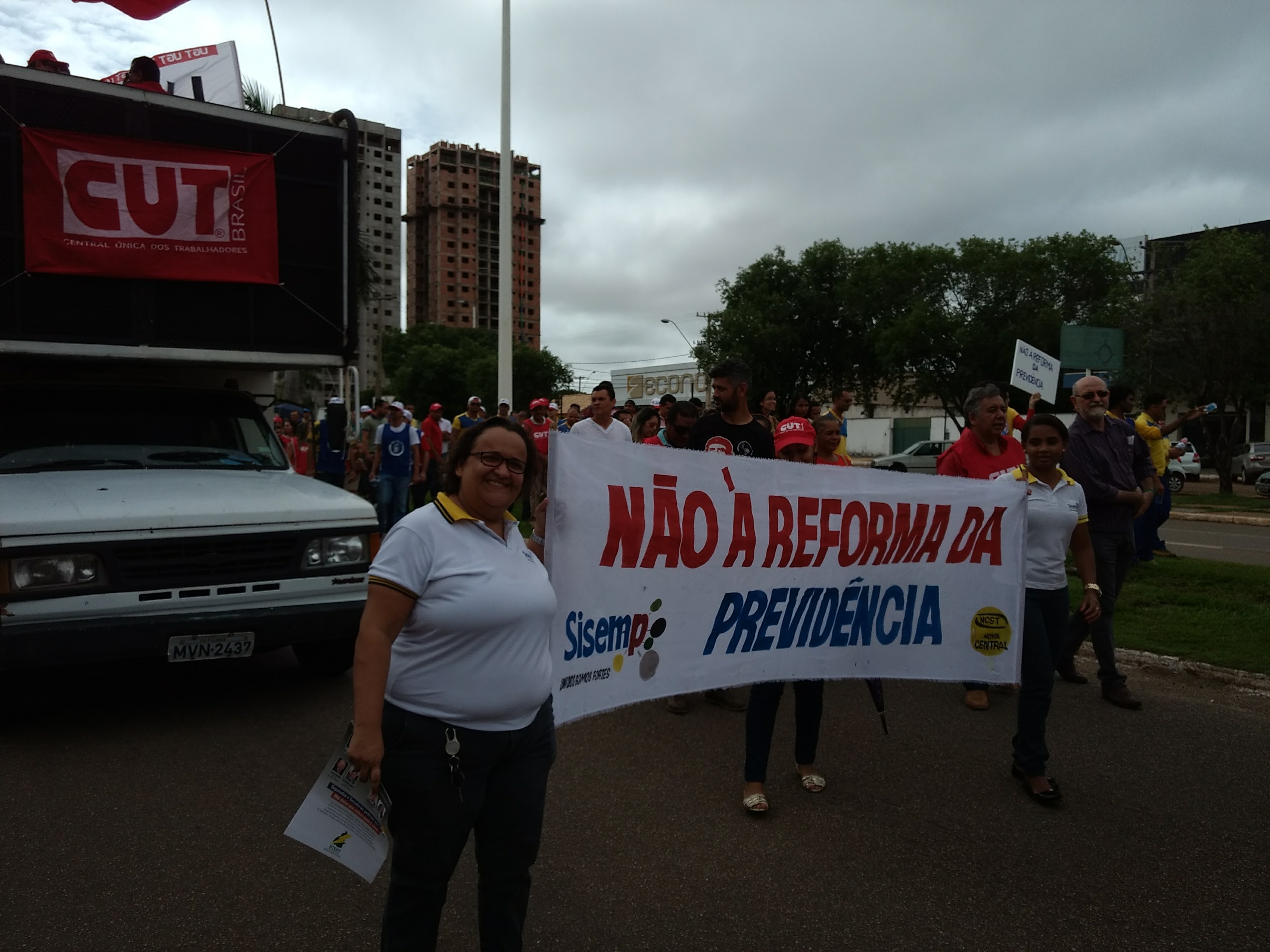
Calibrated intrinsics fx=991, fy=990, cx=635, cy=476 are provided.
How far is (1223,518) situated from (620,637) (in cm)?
2064

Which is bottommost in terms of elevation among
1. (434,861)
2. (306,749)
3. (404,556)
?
(306,749)

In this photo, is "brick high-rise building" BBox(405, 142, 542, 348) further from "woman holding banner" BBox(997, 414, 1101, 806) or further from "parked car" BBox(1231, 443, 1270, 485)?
"woman holding banner" BBox(997, 414, 1101, 806)

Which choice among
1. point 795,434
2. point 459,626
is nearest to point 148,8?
point 795,434

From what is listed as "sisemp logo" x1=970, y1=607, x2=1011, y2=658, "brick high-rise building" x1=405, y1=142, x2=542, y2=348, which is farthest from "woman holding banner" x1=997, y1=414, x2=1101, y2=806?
"brick high-rise building" x1=405, y1=142, x2=542, y2=348

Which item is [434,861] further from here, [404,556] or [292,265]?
[292,265]

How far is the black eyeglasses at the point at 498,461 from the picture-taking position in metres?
2.68

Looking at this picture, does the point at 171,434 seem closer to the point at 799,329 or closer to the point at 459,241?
the point at 799,329

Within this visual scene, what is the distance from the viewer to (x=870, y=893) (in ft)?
11.7

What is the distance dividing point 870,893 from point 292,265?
17.4 ft

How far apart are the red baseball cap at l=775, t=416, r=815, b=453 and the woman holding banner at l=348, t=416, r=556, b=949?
2.33 m

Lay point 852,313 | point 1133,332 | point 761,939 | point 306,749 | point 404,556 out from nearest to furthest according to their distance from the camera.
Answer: point 404,556, point 761,939, point 306,749, point 1133,332, point 852,313

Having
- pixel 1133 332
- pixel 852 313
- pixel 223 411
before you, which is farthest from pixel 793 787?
pixel 852 313

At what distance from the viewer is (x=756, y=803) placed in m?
4.26

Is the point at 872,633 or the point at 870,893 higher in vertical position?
the point at 872,633
